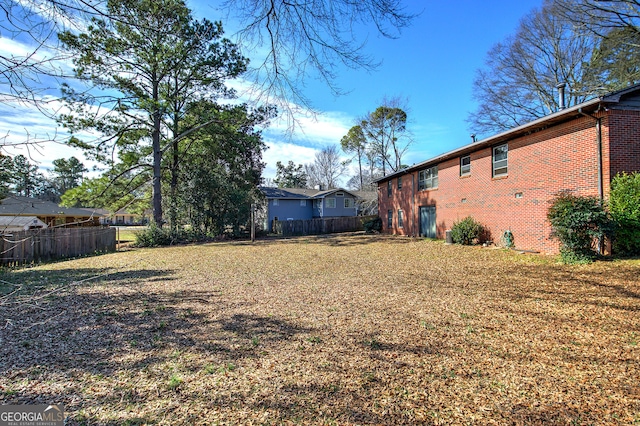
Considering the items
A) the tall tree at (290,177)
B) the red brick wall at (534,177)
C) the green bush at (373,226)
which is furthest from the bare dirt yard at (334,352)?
the tall tree at (290,177)

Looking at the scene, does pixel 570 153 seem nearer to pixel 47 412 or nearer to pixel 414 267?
pixel 414 267

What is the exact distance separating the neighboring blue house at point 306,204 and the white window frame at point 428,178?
46.6ft

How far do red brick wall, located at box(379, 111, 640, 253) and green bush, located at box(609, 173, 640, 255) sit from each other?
1.17 ft

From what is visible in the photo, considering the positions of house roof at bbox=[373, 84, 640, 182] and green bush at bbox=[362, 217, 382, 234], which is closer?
house roof at bbox=[373, 84, 640, 182]

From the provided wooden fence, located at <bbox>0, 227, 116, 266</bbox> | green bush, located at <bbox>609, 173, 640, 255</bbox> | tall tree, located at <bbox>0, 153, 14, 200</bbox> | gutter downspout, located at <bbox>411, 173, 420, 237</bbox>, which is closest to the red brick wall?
green bush, located at <bbox>609, 173, 640, 255</bbox>

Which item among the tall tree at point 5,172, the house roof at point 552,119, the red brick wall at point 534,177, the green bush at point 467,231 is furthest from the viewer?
the green bush at point 467,231

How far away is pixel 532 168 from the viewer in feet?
36.0

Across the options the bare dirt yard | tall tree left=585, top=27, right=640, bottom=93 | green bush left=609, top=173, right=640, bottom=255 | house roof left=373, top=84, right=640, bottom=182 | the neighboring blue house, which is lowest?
the bare dirt yard

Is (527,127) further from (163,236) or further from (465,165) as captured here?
(163,236)

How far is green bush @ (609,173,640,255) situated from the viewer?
8008 mm

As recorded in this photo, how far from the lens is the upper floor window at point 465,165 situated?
1466 cm

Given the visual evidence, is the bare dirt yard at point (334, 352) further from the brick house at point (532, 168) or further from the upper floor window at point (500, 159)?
the upper floor window at point (500, 159)

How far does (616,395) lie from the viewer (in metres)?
2.76

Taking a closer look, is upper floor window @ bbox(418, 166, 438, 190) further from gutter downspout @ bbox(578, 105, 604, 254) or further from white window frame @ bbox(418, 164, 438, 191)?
gutter downspout @ bbox(578, 105, 604, 254)
